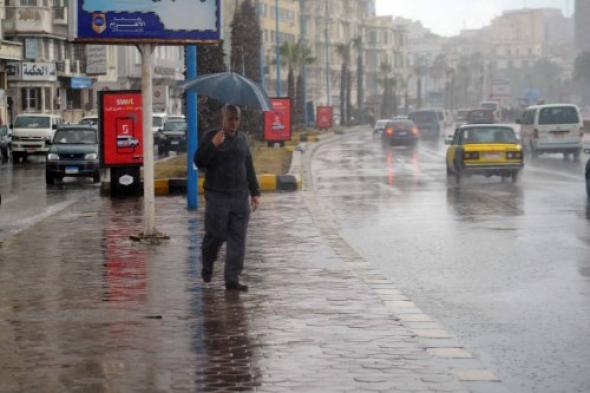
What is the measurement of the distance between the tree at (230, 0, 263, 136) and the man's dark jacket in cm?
4317

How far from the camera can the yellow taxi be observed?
31.8 meters

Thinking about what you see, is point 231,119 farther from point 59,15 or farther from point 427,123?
point 59,15

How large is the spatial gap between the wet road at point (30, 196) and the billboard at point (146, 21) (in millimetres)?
3115

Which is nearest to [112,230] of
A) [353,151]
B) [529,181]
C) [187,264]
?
[187,264]

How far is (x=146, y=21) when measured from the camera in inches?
696

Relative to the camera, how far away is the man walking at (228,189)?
12.3 meters

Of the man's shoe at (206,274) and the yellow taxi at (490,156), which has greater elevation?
the yellow taxi at (490,156)

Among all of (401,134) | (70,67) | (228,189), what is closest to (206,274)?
(228,189)

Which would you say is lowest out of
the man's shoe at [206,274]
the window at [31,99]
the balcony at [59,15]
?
the man's shoe at [206,274]

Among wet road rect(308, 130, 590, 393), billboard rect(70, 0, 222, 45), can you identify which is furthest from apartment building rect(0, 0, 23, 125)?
billboard rect(70, 0, 222, 45)

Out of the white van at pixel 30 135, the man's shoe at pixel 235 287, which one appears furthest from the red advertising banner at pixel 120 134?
the white van at pixel 30 135

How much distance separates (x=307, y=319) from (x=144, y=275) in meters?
3.42

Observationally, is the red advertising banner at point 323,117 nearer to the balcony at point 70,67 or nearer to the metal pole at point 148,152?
the balcony at point 70,67

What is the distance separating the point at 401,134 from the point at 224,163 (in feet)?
167
